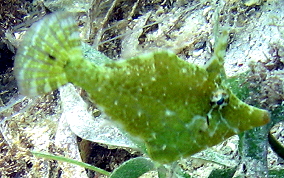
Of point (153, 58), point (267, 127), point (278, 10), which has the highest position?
point (153, 58)

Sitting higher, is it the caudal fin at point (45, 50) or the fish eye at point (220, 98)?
the caudal fin at point (45, 50)

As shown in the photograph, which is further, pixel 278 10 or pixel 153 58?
pixel 278 10

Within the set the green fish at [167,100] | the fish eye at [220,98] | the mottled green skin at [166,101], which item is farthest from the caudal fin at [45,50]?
the fish eye at [220,98]

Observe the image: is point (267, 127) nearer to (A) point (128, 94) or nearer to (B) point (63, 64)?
(A) point (128, 94)

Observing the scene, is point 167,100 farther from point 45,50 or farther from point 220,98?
point 45,50

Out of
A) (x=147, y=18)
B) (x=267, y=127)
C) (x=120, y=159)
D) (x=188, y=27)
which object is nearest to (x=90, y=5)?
(x=147, y=18)

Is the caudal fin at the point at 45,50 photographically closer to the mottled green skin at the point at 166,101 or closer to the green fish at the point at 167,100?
the green fish at the point at 167,100

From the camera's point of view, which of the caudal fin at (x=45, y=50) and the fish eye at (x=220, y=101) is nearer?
the fish eye at (x=220, y=101)

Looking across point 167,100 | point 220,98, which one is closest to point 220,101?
point 220,98
